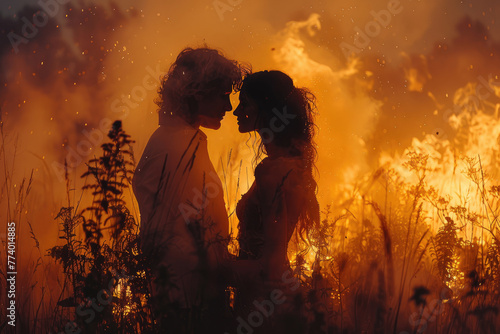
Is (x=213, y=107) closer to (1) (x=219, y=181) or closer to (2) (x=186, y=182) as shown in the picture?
(1) (x=219, y=181)

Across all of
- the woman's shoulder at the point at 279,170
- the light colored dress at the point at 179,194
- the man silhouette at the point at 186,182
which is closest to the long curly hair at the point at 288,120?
the woman's shoulder at the point at 279,170

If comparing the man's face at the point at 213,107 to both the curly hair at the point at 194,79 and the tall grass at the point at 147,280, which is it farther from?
the tall grass at the point at 147,280

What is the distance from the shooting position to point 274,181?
3.43 m

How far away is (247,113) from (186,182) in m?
0.78

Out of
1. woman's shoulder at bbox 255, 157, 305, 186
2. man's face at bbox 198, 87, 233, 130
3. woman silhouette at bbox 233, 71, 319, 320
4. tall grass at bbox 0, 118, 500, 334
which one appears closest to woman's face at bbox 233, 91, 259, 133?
woman silhouette at bbox 233, 71, 319, 320

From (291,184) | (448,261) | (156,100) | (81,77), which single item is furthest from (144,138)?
(81,77)

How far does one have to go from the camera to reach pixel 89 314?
2615 millimetres

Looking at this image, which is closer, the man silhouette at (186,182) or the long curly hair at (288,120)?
the man silhouette at (186,182)

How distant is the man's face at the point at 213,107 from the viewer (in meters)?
4.07

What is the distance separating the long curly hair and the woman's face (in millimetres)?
29

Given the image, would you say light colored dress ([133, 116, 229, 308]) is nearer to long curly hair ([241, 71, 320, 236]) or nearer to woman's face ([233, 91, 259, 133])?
woman's face ([233, 91, 259, 133])

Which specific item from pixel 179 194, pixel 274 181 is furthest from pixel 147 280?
pixel 274 181

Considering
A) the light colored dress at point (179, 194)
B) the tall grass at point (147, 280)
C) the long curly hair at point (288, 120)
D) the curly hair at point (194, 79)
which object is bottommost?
the tall grass at point (147, 280)

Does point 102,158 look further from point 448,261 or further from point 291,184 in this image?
point 448,261
